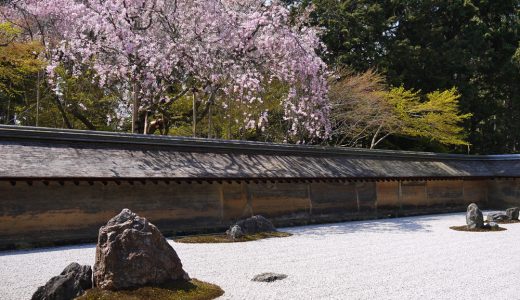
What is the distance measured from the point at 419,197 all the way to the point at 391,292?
14.8 meters

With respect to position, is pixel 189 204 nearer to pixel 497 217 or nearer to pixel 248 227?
pixel 248 227

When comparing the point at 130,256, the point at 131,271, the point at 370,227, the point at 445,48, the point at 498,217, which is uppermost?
the point at 445,48

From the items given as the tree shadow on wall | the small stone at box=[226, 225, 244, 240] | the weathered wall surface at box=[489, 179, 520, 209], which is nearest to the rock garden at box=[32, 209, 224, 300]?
the small stone at box=[226, 225, 244, 240]

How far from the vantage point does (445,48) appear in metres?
32.9

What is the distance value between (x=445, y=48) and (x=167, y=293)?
30.8 m

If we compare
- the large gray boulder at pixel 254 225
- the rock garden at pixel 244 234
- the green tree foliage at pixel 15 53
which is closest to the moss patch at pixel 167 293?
the rock garden at pixel 244 234

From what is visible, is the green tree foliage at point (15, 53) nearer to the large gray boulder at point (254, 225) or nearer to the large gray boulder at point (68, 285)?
the large gray boulder at point (254, 225)

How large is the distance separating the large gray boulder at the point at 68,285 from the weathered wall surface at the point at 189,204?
5.44 meters

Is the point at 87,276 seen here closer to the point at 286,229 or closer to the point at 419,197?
the point at 286,229

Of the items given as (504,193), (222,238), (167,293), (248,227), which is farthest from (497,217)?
(167,293)

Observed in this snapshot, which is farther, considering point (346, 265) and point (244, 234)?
point (244, 234)

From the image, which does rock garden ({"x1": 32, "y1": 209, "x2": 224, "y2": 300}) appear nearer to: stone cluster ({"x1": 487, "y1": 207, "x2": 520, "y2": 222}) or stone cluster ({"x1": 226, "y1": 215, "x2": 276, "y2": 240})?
stone cluster ({"x1": 226, "y1": 215, "x2": 276, "y2": 240})

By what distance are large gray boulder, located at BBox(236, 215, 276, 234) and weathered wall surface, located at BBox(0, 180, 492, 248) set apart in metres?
1.47

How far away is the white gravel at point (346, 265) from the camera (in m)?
6.71
